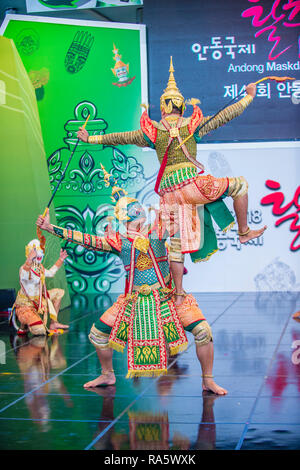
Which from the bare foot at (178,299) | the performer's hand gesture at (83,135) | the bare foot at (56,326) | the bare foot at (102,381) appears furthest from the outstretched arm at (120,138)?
the bare foot at (56,326)

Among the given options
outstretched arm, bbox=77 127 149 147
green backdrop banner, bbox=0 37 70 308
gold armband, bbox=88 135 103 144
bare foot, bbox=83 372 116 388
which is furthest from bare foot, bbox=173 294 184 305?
green backdrop banner, bbox=0 37 70 308

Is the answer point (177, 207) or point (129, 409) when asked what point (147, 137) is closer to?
point (177, 207)

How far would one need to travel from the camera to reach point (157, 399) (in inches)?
193

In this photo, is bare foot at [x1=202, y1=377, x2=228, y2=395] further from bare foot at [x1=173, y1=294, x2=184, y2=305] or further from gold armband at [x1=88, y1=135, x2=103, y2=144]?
gold armband at [x1=88, y1=135, x2=103, y2=144]

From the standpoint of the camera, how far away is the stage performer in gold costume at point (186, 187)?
203 inches

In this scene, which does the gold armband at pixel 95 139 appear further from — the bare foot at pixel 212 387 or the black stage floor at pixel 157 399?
the bare foot at pixel 212 387

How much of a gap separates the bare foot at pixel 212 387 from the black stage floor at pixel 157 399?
65 mm

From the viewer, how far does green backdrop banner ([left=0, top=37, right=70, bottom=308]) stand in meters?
8.92

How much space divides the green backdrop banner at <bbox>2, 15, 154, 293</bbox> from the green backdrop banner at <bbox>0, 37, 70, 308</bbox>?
6.32 feet

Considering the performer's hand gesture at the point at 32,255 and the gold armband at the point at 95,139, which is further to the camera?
the performer's hand gesture at the point at 32,255

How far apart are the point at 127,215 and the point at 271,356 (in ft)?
6.47

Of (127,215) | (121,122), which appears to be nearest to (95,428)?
(127,215)

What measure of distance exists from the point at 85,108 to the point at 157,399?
6.95 metres
